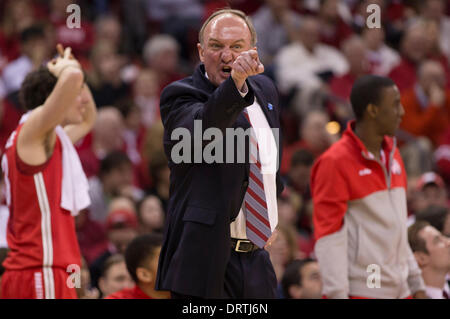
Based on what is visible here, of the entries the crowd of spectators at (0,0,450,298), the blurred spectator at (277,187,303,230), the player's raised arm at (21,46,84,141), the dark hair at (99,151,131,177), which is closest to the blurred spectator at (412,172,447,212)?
the crowd of spectators at (0,0,450,298)

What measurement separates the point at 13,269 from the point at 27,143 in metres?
0.72

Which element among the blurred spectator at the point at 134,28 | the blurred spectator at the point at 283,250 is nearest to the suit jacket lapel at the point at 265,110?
A: the blurred spectator at the point at 283,250

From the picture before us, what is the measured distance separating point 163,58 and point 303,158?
7.98 ft

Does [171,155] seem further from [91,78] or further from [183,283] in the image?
[91,78]

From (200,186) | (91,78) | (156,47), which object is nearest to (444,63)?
(156,47)

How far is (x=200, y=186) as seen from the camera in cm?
371

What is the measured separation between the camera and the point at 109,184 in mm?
7844

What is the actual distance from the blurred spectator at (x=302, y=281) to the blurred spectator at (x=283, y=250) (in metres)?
0.68

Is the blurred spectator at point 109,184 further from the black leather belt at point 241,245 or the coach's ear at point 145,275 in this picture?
the black leather belt at point 241,245

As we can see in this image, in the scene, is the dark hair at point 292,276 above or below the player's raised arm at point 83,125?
below

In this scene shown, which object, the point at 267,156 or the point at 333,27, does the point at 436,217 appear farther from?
the point at 333,27

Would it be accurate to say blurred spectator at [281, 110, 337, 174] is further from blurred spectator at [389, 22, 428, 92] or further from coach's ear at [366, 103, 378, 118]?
coach's ear at [366, 103, 378, 118]

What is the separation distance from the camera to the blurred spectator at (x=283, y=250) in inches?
271

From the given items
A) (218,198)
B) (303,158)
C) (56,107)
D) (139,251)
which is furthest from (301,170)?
(218,198)
